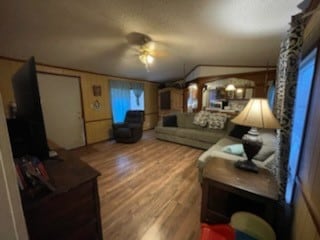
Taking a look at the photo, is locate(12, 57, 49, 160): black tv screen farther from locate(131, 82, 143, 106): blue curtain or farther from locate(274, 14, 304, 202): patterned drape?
locate(131, 82, 143, 106): blue curtain

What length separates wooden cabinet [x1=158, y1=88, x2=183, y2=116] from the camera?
6.29m

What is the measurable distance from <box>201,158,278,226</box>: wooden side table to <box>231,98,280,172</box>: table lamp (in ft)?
0.47

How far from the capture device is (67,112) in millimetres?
3809

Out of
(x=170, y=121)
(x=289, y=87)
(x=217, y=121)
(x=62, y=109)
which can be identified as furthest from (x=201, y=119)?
(x=62, y=109)

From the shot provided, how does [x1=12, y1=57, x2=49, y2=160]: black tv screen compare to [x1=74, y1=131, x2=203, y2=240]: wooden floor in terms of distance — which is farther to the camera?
[x1=74, y1=131, x2=203, y2=240]: wooden floor

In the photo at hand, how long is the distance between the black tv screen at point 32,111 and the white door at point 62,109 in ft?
9.00

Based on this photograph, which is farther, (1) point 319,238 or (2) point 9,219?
(1) point 319,238

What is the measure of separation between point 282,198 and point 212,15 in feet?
6.40

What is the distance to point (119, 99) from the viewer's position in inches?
200

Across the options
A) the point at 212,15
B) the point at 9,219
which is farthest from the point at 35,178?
the point at 212,15

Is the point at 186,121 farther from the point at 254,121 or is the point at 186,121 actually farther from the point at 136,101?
the point at 254,121

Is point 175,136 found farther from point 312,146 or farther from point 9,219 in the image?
point 9,219

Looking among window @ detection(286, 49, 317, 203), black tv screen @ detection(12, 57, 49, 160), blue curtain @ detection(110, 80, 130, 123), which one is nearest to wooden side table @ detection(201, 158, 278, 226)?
window @ detection(286, 49, 317, 203)

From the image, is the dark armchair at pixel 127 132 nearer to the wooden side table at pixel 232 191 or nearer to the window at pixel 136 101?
the window at pixel 136 101
